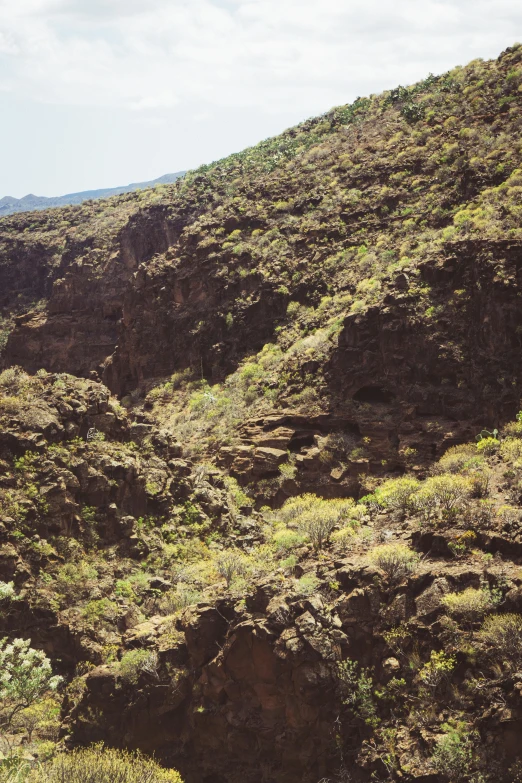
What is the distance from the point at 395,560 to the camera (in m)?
15.6

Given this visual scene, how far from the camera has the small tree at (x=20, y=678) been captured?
14086 mm

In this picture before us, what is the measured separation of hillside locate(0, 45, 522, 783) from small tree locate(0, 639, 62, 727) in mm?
717

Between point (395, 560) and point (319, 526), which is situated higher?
point (395, 560)

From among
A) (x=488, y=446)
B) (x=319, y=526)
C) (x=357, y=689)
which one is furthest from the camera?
(x=488, y=446)

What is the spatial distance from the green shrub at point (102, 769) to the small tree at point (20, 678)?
4.98 ft

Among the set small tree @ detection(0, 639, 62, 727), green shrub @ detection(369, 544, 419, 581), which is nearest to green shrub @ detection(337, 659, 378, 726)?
green shrub @ detection(369, 544, 419, 581)

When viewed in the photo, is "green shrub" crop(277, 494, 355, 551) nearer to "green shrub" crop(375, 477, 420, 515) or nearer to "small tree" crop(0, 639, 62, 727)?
"green shrub" crop(375, 477, 420, 515)

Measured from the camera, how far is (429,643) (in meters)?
13.7

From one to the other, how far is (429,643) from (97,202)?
8451cm

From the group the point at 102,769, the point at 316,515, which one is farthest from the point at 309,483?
the point at 102,769

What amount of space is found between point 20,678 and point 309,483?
52.6 feet

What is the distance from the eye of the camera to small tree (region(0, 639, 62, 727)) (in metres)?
14.1

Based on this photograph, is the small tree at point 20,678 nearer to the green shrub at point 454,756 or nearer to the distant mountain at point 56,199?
the green shrub at point 454,756

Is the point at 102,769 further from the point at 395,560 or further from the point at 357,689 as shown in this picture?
the point at 395,560
